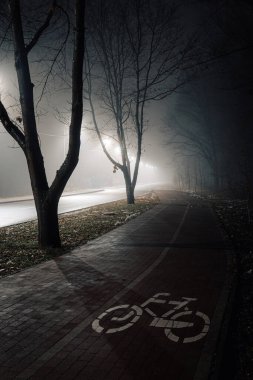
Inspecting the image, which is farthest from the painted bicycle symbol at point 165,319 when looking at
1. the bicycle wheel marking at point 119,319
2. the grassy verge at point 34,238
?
the grassy verge at point 34,238

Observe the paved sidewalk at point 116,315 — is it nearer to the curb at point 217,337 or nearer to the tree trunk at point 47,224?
the curb at point 217,337

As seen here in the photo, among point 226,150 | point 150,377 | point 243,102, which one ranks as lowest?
point 150,377

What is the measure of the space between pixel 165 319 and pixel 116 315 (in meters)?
0.72

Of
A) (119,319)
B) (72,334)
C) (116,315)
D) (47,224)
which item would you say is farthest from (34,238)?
(72,334)

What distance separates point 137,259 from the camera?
355 inches

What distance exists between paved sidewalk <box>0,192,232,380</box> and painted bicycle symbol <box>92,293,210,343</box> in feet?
0.04

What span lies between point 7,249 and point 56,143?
1651 inches

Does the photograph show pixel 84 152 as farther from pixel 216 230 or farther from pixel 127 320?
pixel 127 320

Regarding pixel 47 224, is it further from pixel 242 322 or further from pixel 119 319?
pixel 242 322

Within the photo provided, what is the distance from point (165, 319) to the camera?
533 centimetres

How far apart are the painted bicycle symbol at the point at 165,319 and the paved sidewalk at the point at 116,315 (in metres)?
0.01

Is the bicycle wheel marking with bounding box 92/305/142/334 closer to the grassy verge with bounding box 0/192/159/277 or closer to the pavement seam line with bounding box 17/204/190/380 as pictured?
the pavement seam line with bounding box 17/204/190/380

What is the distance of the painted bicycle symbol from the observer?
4.88 metres

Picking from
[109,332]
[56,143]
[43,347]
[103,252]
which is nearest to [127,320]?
[109,332]
